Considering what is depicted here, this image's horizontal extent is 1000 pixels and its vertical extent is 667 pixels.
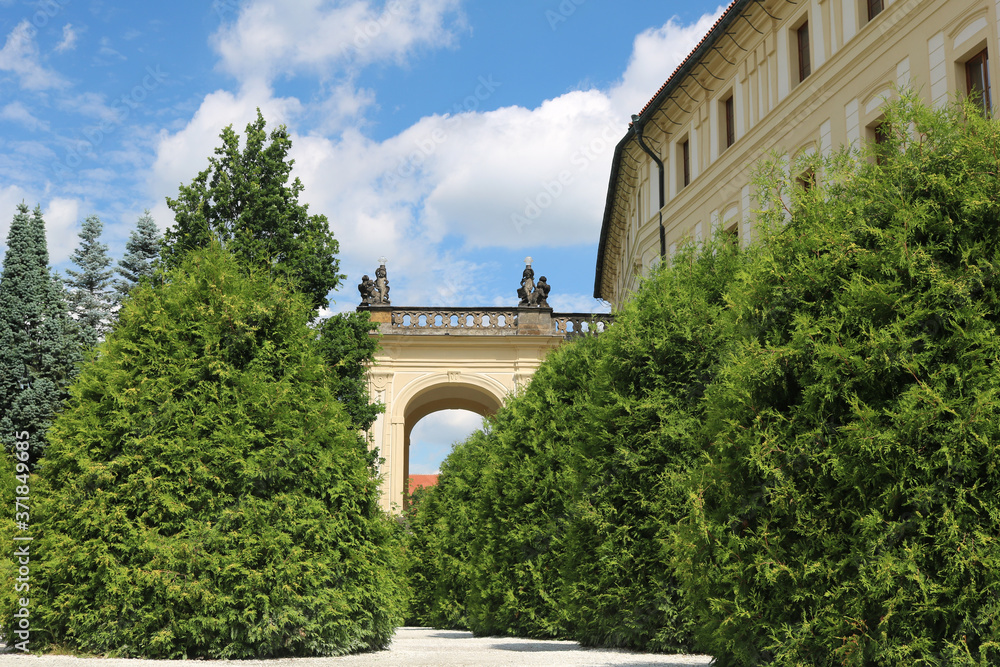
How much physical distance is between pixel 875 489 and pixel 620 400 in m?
5.84

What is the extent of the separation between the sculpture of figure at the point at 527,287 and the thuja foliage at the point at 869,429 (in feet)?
104

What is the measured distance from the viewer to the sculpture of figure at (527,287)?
127 feet

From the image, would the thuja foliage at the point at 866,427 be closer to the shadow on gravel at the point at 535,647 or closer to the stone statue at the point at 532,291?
the shadow on gravel at the point at 535,647

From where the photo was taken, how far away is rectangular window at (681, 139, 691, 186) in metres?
29.1

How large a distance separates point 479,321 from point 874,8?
22714 millimetres

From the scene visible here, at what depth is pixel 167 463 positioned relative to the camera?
985 centimetres

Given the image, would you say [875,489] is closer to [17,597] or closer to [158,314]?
[158,314]

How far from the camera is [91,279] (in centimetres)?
4709

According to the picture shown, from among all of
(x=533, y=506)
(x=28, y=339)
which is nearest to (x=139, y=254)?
(x=28, y=339)

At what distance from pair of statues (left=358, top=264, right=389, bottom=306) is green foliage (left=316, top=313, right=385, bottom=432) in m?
14.3

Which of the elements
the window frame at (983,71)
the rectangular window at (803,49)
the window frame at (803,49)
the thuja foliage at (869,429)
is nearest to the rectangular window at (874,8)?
the window frame at (803,49)

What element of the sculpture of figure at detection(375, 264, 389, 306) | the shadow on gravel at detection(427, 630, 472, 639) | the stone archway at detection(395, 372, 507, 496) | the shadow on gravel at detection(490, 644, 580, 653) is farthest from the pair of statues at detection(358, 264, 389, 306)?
the shadow on gravel at detection(490, 644, 580, 653)

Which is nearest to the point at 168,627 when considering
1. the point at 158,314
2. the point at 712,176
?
A: the point at 158,314

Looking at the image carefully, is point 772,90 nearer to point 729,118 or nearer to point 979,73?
point 729,118
